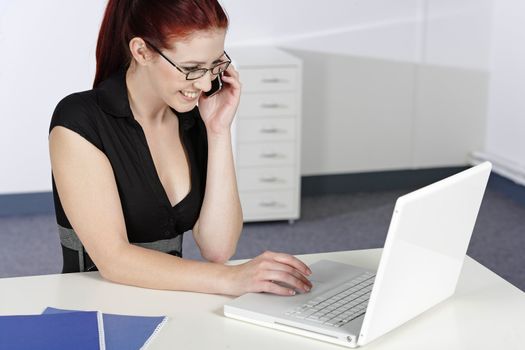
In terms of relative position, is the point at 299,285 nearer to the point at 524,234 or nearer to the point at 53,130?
the point at 53,130

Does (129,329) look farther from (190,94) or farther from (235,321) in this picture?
(190,94)

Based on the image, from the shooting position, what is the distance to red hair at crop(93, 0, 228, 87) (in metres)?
2.03

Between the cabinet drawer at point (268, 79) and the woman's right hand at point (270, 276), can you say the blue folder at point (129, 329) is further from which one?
the cabinet drawer at point (268, 79)

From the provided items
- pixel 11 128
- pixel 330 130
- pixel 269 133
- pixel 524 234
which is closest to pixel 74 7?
pixel 11 128

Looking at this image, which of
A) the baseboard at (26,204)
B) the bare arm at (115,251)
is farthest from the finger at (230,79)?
the baseboard at (26,204)

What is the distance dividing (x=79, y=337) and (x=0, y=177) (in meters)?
3.40

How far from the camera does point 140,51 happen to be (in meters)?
2.10

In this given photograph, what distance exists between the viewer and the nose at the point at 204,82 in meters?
2.08

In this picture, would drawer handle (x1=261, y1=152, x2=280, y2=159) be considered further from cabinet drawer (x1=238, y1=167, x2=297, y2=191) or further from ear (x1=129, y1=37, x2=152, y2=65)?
ear (x1=129, y1=37, x2=152, y2=65)

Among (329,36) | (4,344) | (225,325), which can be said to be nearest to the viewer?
(4,344)

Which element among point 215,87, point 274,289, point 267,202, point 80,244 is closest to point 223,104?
point 215,87

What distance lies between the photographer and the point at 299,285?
188cm

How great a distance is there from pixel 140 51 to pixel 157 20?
0.09m

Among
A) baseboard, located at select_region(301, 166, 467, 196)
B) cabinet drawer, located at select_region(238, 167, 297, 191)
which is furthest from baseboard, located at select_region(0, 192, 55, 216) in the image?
baseboard, located at select_region(301, 166, 467, 196)
